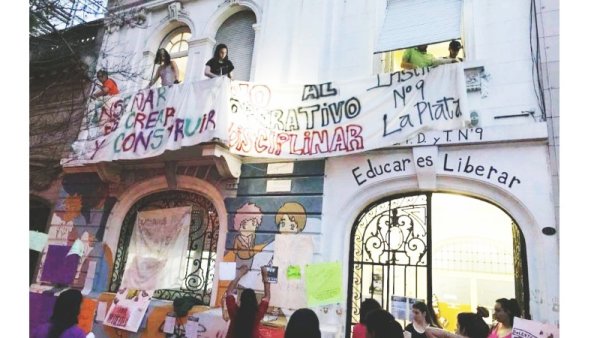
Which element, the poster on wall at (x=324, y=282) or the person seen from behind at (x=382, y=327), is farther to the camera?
the poster on wall at (x=324, y=282)

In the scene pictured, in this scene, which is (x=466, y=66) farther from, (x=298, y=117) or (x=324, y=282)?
(x=324, y=282)

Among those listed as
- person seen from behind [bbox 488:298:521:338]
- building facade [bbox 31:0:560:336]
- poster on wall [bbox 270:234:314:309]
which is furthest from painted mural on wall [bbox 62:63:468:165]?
person seen from behind [bbox 488:298:521:338]

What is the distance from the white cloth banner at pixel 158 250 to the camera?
25.0ft

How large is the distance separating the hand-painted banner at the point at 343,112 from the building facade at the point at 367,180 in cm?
21

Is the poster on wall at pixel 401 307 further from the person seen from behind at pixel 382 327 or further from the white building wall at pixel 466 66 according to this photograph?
the person seen from behind at pixel 382 327

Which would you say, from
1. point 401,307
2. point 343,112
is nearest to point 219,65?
point 343,112

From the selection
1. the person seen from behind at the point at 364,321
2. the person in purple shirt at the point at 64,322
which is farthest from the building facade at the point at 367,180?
the person in purple shirt at the point at 64,322

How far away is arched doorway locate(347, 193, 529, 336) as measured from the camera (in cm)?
616

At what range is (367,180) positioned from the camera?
659cm

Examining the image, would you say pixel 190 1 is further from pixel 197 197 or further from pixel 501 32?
pixel 501 32

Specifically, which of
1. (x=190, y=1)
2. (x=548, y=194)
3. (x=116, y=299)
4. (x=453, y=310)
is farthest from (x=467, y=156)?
(x=190, y=1)

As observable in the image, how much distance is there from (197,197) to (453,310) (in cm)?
604

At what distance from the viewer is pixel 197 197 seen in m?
8.04

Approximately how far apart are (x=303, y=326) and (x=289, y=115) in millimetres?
4504
